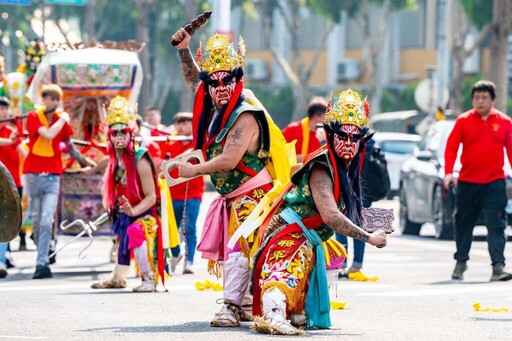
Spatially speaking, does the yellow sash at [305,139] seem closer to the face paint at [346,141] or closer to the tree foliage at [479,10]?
the face paint at [346,141]

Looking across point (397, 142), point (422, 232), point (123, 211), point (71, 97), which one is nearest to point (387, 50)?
point (397, 142)

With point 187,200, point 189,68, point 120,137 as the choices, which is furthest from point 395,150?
point 189,68

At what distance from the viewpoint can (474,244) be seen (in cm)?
2217

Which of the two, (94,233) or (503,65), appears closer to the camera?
(94,233)

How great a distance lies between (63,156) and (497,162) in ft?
16.2

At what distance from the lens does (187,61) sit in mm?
12125

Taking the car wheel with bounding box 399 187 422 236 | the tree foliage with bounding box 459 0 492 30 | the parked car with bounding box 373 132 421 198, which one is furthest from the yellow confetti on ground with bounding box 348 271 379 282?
the tree foliage with bounding box 459 0 492 30

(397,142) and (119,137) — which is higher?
(119,137)

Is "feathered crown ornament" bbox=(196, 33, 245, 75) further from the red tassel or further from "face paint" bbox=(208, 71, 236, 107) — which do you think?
the red tassel

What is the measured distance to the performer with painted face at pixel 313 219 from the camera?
1102cm

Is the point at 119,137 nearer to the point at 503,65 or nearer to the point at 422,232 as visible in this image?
the point at 422,232

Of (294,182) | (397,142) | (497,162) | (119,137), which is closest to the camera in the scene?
(294,182)

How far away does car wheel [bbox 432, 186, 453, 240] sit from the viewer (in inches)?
900

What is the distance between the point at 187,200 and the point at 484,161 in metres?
2.99
